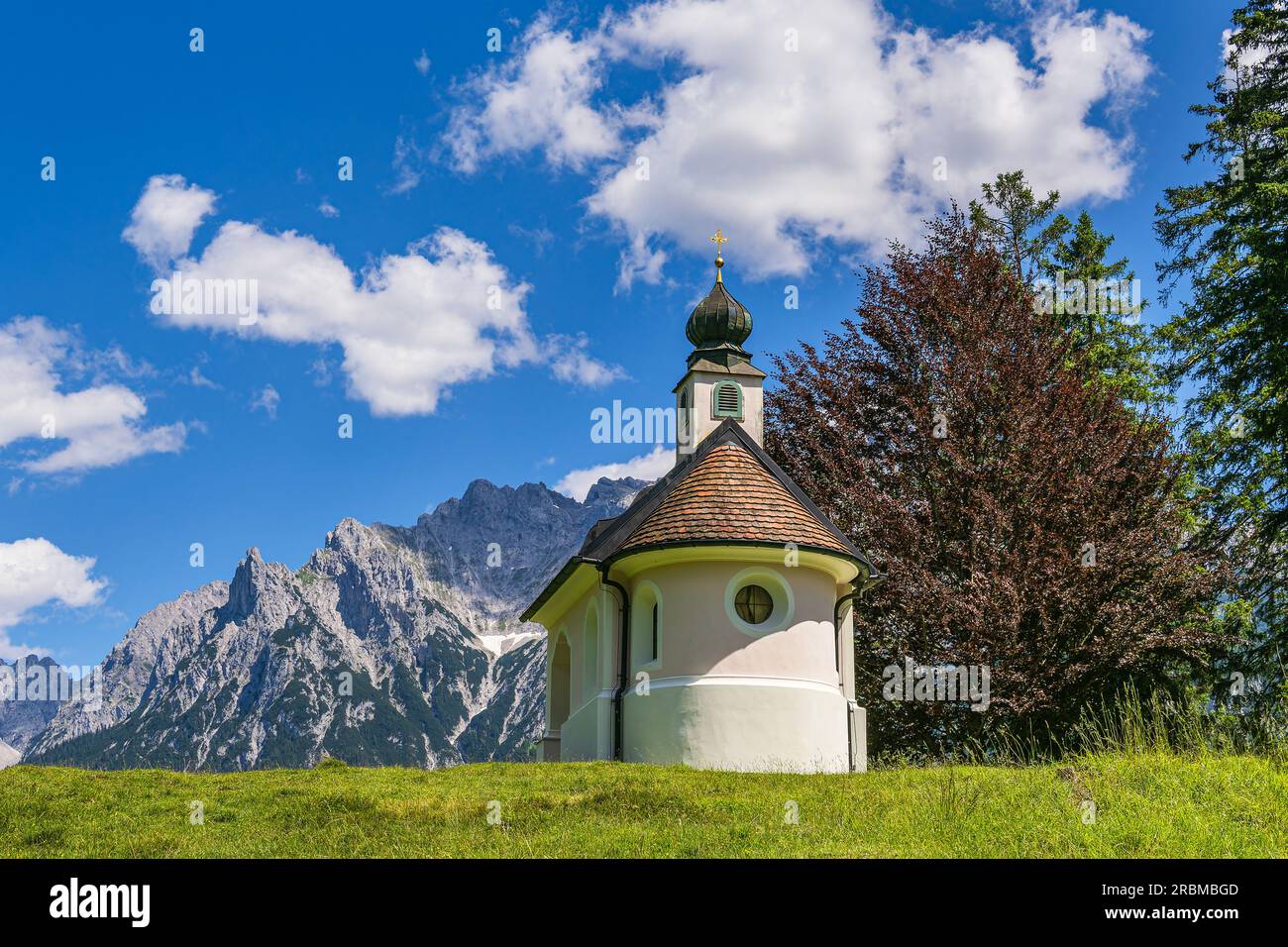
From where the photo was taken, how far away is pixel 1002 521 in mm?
24297

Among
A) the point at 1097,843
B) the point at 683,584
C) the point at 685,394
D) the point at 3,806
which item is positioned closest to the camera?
the point at 1097,843

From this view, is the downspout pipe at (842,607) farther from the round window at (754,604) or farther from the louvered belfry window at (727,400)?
the louvered belfry window at (727,400)

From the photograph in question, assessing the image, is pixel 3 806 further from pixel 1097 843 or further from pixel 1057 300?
pixel 1057 300

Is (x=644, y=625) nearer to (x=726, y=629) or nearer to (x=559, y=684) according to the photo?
(x=726, y=629)

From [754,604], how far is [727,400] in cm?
796

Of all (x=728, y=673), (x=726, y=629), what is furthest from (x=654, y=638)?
(x=728, y=673)

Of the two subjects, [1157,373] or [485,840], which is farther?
[1157,373]

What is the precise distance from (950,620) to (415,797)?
13.9m

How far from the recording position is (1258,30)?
A: 81.9 feet

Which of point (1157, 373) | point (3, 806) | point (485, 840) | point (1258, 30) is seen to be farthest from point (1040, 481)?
point (3, 806)

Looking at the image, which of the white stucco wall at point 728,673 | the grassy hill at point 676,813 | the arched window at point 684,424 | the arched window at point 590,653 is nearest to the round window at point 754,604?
the white stucco wall at point 728,673

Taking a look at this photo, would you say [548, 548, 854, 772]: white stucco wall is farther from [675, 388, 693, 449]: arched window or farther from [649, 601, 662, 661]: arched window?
[675, 388, 693, 449]: arched window

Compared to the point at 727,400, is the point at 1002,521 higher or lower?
lower
